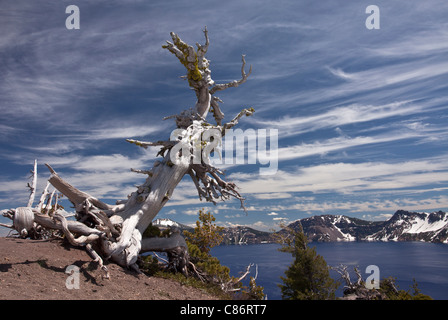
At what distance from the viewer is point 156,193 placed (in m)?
13.9

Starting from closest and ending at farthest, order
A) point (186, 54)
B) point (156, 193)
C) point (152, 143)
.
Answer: point (156, 193), point (152, 143), point (186, 54)

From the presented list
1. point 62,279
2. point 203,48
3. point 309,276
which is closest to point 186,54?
point 203,48

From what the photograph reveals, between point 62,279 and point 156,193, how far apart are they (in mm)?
5510

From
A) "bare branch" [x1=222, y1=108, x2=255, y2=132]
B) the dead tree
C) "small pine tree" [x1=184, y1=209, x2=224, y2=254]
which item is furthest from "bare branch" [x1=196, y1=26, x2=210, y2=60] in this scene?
"small pine tree" [x1=184, y1=209, x2=224, y2=254]

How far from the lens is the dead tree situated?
11117 mm

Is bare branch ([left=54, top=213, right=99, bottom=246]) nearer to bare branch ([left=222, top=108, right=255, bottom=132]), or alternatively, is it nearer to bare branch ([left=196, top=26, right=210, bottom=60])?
bare branch ([left=222, top=108, right=255, bottom=132])

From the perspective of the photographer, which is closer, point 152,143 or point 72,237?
point 72,237

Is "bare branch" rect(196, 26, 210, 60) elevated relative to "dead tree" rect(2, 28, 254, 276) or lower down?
elevated

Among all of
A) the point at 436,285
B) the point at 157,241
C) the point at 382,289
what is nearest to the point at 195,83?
the point at 157,241

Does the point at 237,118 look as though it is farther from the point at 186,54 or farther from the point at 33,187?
the point at 33,187

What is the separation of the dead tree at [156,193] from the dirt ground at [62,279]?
2.10 feet

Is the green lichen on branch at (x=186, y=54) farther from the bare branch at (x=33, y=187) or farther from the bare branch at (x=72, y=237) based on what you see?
the bare branch at (x=72, y=237)

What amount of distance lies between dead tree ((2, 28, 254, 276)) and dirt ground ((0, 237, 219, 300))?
0.64 m

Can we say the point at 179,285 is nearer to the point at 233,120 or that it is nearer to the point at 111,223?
the point at 111,223
